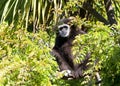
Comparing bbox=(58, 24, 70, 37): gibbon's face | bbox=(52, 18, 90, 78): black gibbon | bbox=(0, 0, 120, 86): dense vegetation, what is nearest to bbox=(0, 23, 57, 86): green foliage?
bbox=(0, 0, 120, 86): dense vegetation

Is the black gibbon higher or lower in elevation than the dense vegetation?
lower

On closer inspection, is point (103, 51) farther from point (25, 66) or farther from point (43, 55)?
point (25, 66)

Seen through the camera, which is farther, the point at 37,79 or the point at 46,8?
the point at 46,8

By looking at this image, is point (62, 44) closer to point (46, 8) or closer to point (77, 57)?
point (46, 8)

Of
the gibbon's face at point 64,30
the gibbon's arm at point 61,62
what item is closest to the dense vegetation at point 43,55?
the gibbon's face at point 64,30

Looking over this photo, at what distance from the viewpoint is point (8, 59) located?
363cm

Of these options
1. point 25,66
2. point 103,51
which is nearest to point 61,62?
point 103,51

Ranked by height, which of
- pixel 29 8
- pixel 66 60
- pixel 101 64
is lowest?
pixel 66 60

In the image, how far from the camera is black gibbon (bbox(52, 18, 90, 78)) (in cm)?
634

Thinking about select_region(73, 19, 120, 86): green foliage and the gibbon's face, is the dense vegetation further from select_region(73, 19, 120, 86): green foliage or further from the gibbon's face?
the gibbon's face

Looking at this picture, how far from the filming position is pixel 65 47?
21.7ft

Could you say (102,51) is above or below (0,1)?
below

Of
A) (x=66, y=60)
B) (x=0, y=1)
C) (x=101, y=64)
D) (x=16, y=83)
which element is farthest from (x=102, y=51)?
(x=0, y=1)

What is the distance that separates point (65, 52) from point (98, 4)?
62.7 inches
